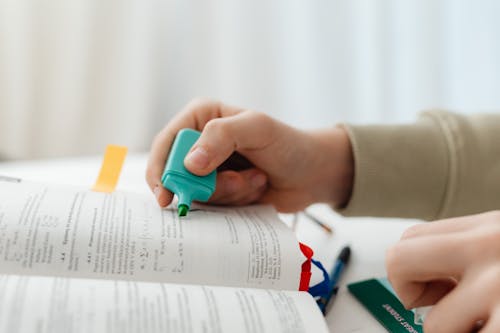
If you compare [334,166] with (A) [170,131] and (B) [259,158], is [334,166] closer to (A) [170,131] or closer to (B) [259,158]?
(B) [259,158]

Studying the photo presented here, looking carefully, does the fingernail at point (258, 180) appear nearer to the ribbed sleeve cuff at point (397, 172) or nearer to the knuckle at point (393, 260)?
the ribbed sleeve cuff at point (397, 172)

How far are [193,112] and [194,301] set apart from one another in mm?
336

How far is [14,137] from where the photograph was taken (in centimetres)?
103

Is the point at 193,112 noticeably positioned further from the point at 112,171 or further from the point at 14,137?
the point at 14,137

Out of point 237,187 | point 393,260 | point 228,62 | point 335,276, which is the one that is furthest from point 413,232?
point 228,62

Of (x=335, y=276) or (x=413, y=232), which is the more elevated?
(x=413, y=232)

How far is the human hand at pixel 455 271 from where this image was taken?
323 millimetres

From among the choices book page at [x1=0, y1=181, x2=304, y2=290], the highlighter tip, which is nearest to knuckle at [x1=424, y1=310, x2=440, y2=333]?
book page at [x1=0, y1=181, x2=304, y2=290]

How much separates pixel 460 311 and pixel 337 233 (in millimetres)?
321

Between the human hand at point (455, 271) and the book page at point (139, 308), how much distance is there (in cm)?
8

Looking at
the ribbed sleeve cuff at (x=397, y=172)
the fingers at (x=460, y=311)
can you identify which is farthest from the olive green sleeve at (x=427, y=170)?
the fingers at (x=460, y=311)

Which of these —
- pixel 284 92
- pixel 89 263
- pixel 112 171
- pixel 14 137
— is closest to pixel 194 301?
pixel 89 263

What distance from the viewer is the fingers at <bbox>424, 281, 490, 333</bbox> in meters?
0.32

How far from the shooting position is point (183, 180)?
53 centimetres
